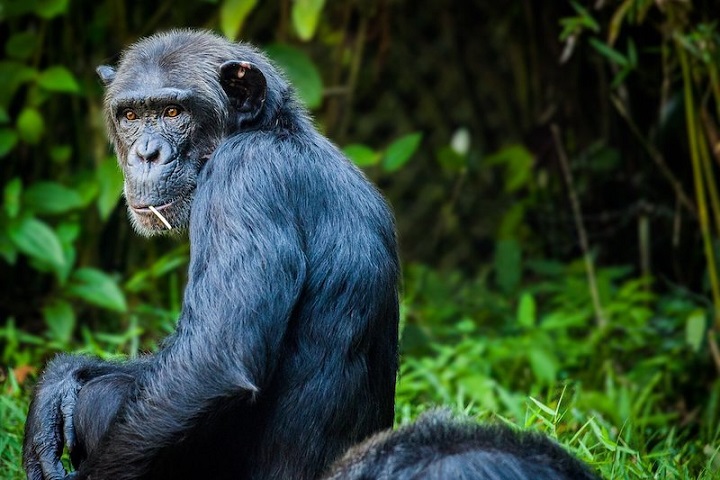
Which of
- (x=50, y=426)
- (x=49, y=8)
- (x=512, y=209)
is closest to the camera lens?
(x=50, y=426)

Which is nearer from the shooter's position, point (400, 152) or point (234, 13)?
point (234, 13)

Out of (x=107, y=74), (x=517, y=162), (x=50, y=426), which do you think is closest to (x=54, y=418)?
(x=50, y=426)

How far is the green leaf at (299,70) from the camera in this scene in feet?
27.5

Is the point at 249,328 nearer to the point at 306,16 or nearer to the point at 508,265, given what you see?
the point at 306,16

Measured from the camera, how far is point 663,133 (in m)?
9.12

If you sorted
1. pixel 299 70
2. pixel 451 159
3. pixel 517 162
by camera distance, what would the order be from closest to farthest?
pixel 299 70
pixel 451 159
pixel 517 162

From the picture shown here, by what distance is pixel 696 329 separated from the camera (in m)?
8.12

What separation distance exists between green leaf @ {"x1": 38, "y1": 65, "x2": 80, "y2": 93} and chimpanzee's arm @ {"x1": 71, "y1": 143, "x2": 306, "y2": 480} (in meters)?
3.90

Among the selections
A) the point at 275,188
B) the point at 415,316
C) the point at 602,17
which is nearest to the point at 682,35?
the point at 602,17

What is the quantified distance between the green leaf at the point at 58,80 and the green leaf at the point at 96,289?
1.35 metres

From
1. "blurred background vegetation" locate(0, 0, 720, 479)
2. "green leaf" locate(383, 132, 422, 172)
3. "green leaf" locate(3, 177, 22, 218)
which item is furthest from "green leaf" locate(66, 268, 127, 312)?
"green leaf" locate(383, 132, 422, 172)

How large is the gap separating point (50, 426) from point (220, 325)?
1.05 m

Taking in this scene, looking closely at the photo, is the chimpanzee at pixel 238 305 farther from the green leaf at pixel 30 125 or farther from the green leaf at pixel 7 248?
the green leaf at pixel 30 125

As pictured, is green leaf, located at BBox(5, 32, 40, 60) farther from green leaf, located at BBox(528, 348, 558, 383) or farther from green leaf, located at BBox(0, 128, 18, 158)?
green leaf, located at BBox(528, 348, 558, 383)
